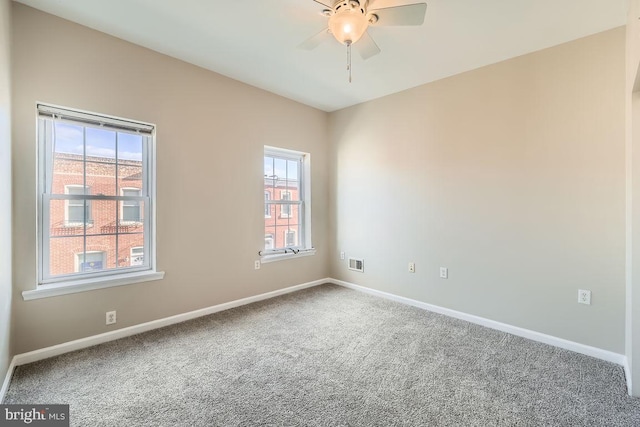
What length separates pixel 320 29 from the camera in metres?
2.36

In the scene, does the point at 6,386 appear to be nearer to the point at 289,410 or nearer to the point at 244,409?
the point at 244,409

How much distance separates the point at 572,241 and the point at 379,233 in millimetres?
1964

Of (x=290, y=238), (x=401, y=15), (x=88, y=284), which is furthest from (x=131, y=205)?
(x=401, y=15)

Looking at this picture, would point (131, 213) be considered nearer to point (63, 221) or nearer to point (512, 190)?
point (63, 221)

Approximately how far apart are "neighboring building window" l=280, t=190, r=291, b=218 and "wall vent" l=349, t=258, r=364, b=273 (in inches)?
45.6

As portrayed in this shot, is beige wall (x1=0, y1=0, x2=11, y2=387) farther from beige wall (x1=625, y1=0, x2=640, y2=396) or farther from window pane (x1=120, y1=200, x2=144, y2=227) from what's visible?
beige wall (x1=625, y1=0, x2=640, y2=396)

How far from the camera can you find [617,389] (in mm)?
1882

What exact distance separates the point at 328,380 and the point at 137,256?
7.06 ft

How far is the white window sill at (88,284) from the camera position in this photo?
2.17 metres

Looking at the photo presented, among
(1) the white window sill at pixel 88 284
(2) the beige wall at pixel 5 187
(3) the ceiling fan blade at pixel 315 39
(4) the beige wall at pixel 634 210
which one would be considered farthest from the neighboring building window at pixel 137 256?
(4) the beige wall at pixel 634 210

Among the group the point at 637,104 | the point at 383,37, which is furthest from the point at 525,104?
the point at 383,37

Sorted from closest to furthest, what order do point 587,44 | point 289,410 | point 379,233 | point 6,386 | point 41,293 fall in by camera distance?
point 289,410 < point 6,386 < point 41,293 < point 587,44 < point 379,233

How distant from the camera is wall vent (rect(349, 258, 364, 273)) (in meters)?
4.04

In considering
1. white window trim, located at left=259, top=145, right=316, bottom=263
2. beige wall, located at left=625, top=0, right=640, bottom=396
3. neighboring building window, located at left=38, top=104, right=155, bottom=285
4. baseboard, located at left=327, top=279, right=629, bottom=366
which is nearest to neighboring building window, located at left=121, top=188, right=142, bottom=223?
neighboring building window, located at left=38, top=104, right=155, bottom=285
